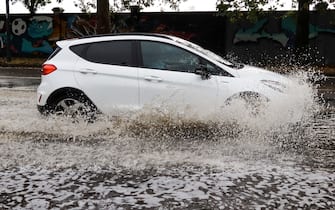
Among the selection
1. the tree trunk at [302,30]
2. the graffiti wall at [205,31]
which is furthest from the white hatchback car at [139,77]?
the graffiti wall at [205,31]

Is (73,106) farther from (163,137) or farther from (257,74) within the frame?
(257,74)

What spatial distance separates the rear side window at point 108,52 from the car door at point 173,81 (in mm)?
290

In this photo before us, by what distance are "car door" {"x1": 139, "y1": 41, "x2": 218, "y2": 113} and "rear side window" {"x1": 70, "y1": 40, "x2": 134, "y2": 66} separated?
29cm

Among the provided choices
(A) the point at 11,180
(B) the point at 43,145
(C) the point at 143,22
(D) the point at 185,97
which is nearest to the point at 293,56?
(C) the point at 143,22

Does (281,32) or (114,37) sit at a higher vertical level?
(281,32)

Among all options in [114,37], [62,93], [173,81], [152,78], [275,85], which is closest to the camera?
[275,85]

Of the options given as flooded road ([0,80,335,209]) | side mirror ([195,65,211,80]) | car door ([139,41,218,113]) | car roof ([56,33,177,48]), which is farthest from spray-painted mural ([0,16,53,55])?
side mirror ([195,65,211,80])

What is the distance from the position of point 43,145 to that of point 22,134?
0.94 m

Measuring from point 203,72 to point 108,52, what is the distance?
1.85 m

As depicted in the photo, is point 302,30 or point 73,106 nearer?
point 73,106

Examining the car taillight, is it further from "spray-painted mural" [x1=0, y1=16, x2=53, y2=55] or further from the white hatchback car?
"spray-painted mural" [x1=0, y1=16, x2=53, y2=55]

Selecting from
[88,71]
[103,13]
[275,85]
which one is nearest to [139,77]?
[88,71]

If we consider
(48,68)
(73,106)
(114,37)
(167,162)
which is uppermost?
(114,37)

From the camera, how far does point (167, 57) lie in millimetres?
8375
